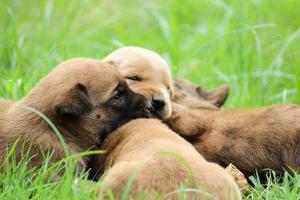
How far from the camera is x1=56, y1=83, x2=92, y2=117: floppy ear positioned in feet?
16.5

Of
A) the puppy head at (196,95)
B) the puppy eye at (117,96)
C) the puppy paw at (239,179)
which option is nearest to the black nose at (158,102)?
the puppy eye at (117,96)

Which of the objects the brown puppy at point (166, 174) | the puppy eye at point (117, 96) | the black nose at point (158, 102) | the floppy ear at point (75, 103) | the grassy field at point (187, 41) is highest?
the floppy ear at point (75, 103)

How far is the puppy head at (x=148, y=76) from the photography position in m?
5.78

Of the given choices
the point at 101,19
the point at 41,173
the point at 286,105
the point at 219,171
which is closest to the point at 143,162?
the point at 219,171

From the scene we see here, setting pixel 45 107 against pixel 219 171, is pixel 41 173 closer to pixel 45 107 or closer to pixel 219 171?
pixel 45 107

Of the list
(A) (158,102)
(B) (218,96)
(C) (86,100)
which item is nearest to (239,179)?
(A) (158,102)

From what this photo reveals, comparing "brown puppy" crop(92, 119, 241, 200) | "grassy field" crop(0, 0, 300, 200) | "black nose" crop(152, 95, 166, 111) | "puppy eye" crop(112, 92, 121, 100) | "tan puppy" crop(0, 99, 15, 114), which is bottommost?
"grassy field" crop(0, 0, 300, 200)

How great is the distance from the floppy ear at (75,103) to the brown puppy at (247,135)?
3.15 feet

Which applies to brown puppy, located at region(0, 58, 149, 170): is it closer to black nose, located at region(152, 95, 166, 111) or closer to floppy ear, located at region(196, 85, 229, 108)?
black nose, located at region(152, 95, 166, 111)

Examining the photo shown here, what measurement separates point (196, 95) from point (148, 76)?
91 centimetres

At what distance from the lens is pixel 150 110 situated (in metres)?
5.63

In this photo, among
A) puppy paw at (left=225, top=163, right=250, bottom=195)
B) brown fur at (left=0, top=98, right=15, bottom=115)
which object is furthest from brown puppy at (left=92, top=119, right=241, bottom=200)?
brown fur at (left=0, top=98, right=15, bottom=115)

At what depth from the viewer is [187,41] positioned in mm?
9281

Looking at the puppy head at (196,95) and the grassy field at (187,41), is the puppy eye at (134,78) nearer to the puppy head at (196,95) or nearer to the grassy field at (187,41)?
the puppy head at (196,95)
